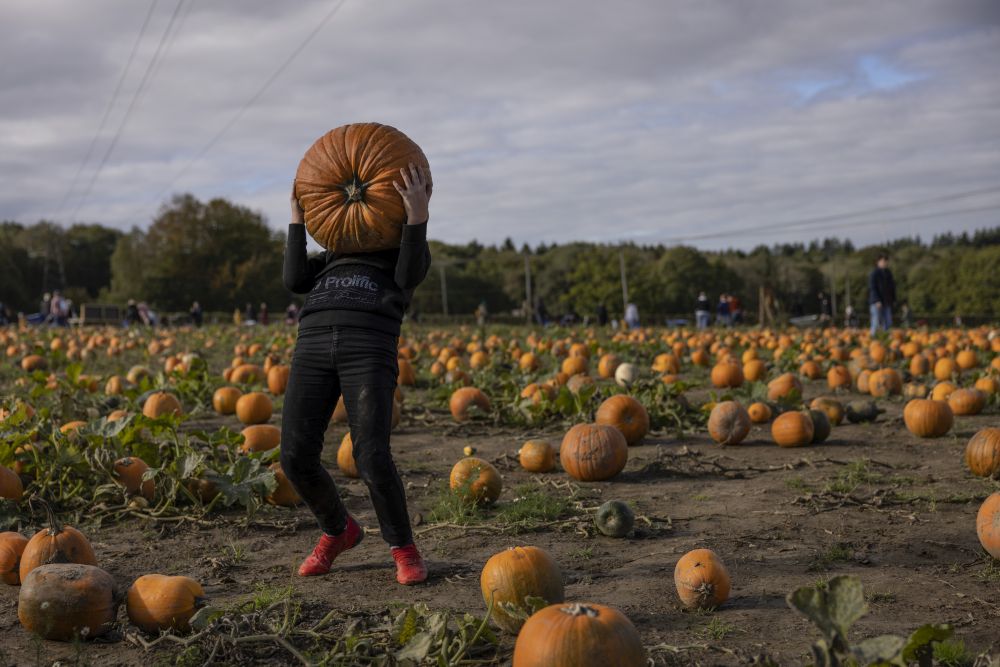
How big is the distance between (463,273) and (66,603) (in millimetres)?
100986

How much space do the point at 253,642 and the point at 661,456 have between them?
370 centimetres

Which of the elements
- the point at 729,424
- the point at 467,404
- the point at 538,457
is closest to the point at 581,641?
the point at 538,457

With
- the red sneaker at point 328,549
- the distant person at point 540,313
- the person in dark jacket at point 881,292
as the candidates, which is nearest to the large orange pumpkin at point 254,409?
the red sneaker at point 328,549

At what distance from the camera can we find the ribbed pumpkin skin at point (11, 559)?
4.00 metres

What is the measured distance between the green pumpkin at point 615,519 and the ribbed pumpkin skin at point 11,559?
2.67 m

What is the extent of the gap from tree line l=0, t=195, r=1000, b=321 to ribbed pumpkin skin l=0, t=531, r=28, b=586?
58.3 metres

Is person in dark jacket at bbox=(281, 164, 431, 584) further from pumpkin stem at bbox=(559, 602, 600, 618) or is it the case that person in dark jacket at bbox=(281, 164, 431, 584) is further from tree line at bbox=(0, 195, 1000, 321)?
tree line at bbox=(0, 195, 1000, 321)

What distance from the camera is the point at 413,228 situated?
395cm

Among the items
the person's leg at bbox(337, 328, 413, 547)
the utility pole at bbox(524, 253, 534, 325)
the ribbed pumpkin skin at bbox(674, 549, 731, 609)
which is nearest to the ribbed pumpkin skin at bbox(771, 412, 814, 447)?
the ribbed pumpkin skin at bbox(674, 549, 731, 609)

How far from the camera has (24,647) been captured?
3354mm

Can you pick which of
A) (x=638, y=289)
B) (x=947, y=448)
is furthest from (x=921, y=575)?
(x=638, y=289)

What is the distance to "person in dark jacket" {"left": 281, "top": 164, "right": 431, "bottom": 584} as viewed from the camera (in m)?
3.93

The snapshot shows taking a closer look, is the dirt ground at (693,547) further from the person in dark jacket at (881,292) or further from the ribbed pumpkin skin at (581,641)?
the person in dark jacket at (881,292)

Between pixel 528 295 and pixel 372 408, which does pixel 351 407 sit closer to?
pixel 372 408
